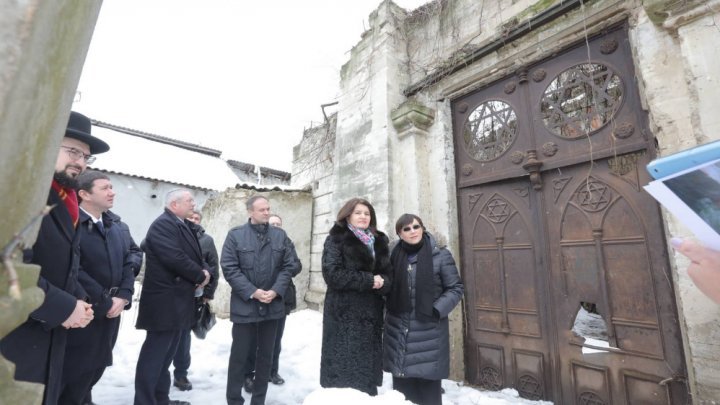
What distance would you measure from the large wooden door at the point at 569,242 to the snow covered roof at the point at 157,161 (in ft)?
31.7

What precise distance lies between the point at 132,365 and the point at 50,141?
4097 mm

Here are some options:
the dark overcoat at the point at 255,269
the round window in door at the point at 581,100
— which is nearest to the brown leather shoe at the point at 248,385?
the dark overcoat at the point at 255,269

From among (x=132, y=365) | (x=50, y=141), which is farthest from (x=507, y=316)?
(x=132, y=365)

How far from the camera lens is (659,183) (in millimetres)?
881

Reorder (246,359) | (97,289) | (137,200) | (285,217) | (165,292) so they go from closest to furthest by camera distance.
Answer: (97,289) < (165,292) < (246,359) < (285,217) < (137,200)

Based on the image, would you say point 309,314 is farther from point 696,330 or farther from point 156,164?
point 156,164

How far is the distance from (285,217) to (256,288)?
125 inches

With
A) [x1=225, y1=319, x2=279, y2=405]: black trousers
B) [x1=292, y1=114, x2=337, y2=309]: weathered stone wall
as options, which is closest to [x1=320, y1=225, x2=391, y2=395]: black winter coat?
[x1=225, y1=319, x2=279, y2=405]: black trousers

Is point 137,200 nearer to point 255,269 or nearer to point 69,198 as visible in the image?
point 255,269

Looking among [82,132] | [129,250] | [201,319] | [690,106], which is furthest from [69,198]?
[690,106]

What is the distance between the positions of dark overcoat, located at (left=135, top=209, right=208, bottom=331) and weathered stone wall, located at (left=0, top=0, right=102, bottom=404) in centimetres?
190

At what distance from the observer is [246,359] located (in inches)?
109

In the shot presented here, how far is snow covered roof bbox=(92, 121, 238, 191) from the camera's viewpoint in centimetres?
1282

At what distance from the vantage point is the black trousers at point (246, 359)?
269 centimetres
